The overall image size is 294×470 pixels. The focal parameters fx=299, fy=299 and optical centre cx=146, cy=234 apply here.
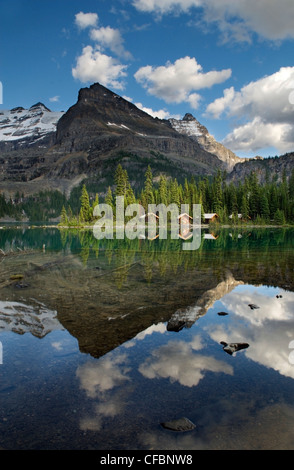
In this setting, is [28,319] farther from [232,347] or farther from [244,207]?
[244,207]

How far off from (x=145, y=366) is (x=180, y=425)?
9.98 ft

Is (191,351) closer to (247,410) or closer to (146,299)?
(247,410)

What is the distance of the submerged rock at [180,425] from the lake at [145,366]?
38 mm

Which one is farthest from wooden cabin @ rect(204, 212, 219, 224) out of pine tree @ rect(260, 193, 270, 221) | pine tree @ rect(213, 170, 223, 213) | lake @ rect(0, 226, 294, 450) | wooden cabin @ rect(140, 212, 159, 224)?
lake @ rect(0, 226, 294, 450)

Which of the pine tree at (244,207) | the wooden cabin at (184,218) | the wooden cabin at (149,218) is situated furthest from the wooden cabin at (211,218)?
the wooden cabin at (149,218)

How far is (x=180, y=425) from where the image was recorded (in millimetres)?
6828

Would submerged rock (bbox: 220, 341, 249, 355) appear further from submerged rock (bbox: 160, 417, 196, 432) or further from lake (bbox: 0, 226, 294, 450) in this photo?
submerged rock (bbox: 160, 417, 196, 432)

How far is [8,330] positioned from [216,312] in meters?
9.82

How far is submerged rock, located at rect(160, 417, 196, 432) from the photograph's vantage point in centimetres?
674

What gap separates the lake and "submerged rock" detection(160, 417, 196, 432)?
0.04 metres
